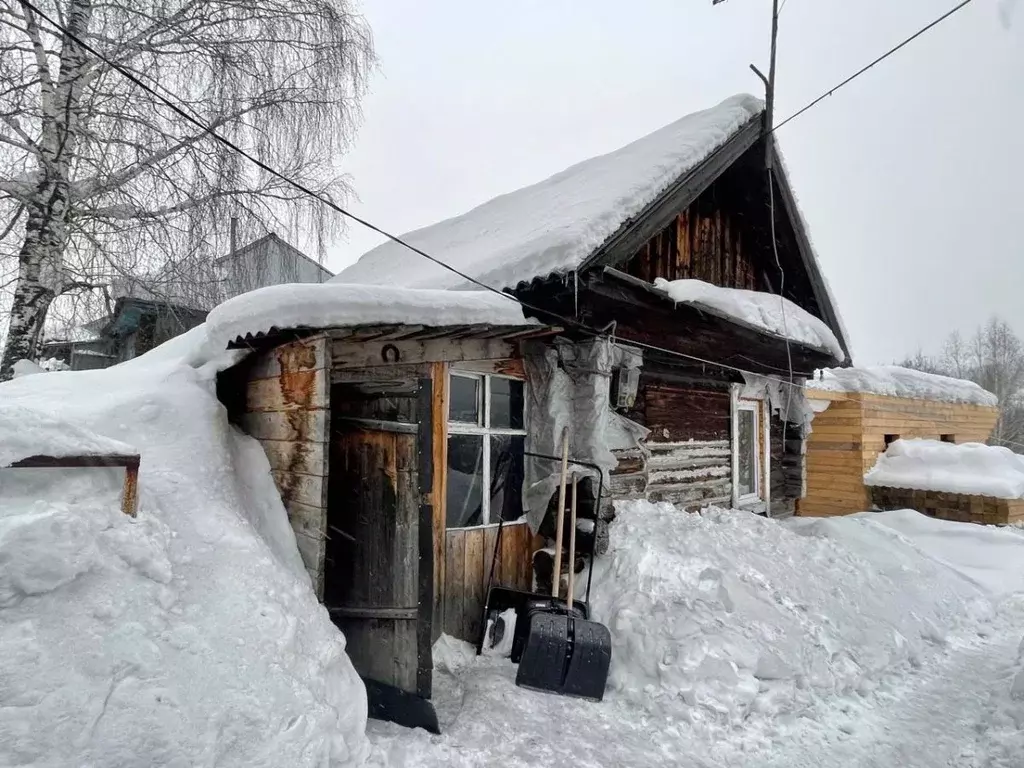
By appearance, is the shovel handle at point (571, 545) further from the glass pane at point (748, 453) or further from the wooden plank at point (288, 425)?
the glass pane at point (748, 453)

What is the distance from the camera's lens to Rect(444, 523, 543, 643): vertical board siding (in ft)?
15.0

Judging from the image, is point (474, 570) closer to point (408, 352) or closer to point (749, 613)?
point (408, 352)

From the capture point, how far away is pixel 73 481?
99.8 inches

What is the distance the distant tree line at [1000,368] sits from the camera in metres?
34.6

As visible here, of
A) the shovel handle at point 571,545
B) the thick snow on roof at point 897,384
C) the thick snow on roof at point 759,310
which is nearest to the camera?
the shovel handle at point 571,545

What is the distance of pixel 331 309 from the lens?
3340 millimetres

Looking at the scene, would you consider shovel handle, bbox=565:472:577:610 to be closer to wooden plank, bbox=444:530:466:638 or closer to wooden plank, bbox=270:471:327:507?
wooden plank, bbox=444:530:466:638

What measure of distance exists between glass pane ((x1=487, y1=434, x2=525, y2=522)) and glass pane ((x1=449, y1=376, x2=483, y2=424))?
0.30m

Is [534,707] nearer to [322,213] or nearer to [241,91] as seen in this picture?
[322,213]

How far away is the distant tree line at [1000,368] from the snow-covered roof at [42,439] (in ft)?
142

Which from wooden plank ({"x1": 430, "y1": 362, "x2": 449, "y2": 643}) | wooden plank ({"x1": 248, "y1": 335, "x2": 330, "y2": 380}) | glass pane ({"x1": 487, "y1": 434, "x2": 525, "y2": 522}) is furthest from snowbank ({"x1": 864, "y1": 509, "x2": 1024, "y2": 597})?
wooden plank ({"x1": 248, "y1": 335, "x2": 330, "y2": 380})

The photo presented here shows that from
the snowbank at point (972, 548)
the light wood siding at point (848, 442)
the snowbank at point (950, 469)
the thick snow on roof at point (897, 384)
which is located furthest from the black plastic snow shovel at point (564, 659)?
the snowbank at point (950, 469)

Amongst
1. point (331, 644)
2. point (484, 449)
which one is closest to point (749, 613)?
point (484, 449)

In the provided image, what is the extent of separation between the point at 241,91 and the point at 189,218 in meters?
2.05
